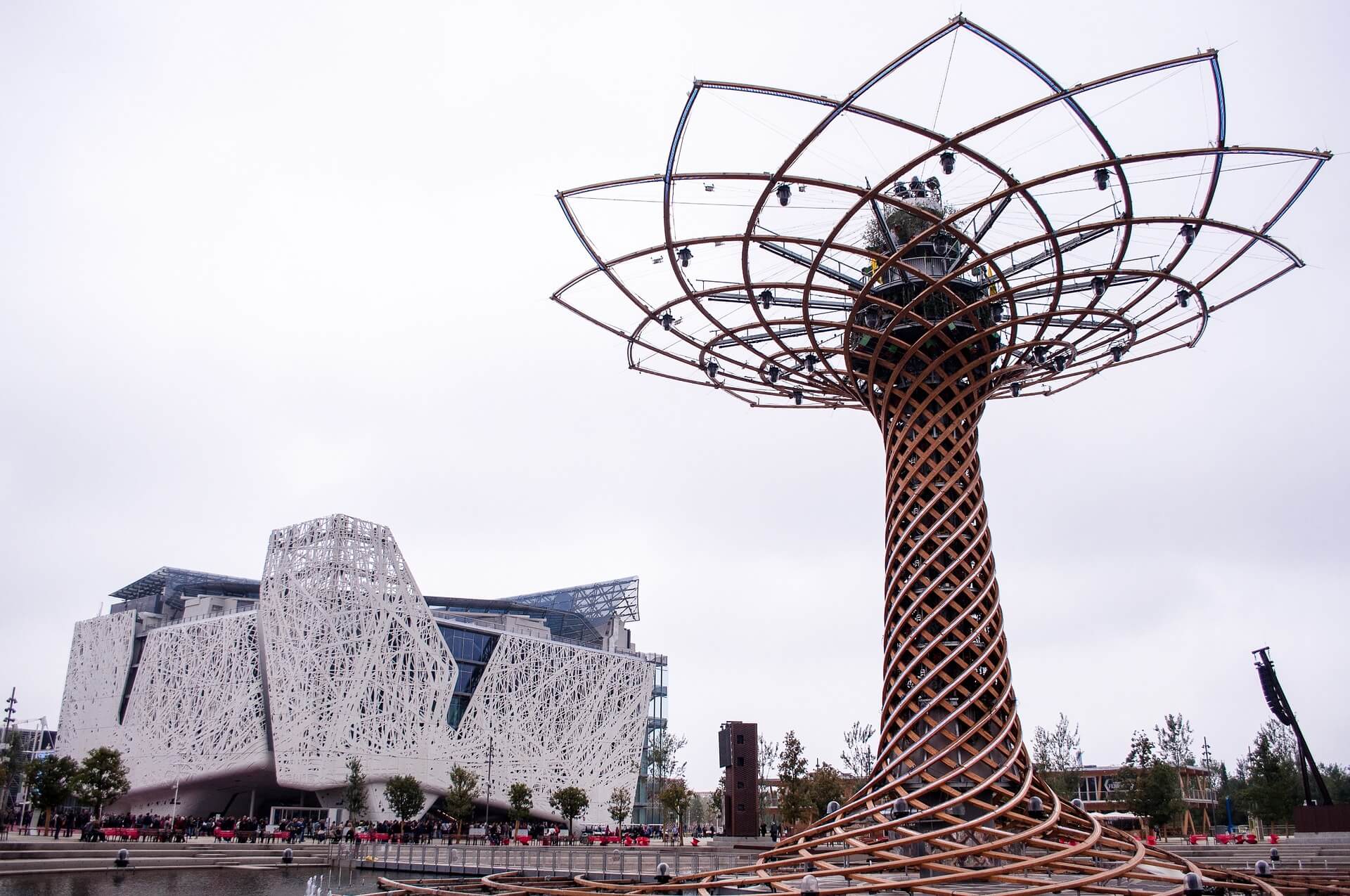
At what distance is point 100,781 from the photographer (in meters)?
55.6

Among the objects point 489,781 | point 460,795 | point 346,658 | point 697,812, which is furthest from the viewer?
point 697,812

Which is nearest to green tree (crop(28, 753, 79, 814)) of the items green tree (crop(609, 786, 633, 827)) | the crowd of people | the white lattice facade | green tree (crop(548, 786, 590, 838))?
the crowd of people

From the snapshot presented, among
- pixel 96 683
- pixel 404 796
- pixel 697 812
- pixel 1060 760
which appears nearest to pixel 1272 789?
pixel 1060 760

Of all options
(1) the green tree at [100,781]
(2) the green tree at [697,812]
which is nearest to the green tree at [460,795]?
(1) the green tree at [100,781]

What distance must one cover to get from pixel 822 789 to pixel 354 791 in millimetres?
25914

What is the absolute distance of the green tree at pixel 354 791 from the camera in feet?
184

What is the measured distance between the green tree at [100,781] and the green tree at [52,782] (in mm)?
567

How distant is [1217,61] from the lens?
46.7ft

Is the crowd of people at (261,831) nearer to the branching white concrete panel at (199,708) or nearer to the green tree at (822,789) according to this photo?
the branching white concrete panel at (199,708)

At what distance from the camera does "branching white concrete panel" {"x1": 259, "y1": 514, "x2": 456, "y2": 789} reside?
5912 centimetres

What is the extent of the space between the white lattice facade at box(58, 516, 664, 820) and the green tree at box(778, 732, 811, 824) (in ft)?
77.5

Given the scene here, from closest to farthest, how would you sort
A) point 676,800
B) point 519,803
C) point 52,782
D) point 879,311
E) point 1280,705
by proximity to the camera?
1. point 879,311
2. point 1280,705
3. point 52,782
4. point 519,803
5. point 676,800

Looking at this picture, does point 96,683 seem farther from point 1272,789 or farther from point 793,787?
point 1272,789

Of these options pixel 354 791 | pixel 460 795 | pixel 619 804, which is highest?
pixel 354 791
